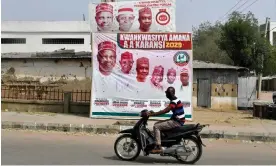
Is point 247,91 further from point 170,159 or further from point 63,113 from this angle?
point 170,159

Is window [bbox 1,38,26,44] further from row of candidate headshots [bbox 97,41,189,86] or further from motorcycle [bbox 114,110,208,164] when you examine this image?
motorcycle [bbox 114,110,208,164]

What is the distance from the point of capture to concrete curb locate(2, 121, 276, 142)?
11859 mm

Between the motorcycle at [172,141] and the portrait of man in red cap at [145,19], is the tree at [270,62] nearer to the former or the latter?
the portrait of man in red cap at [145,19]

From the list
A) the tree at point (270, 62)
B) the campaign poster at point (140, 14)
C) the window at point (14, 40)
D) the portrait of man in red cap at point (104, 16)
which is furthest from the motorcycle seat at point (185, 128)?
the window at point (14, 40)

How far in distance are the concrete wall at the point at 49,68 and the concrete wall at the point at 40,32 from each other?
2454 centimetres

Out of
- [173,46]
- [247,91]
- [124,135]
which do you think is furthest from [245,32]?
[124,135]

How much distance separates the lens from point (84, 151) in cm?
952

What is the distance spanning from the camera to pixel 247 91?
Result: 2622 cm

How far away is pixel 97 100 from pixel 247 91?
43.2ft

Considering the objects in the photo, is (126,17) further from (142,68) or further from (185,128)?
(185,128)

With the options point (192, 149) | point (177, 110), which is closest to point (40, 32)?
point (177, 110)

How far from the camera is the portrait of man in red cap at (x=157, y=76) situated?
610 inches

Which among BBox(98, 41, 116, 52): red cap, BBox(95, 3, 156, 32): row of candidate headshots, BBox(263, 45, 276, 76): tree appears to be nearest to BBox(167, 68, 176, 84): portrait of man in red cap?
BBox(95, 3, 156, 32): row of candidate headshots

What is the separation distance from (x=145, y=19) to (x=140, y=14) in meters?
0.26
